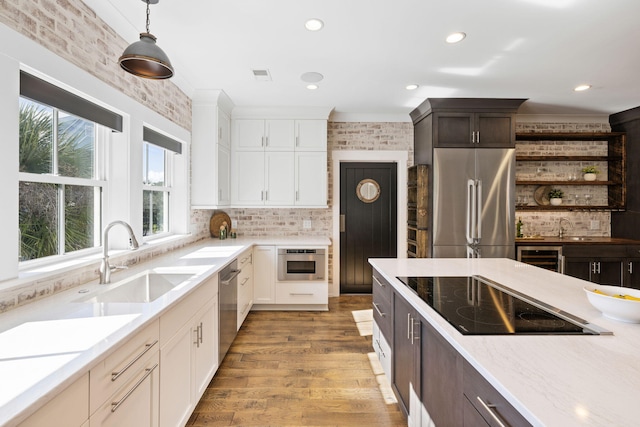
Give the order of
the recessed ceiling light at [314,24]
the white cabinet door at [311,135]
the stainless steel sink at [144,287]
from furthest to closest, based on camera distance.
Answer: the white cabinet door at [311,135]
the recessed ceiling light at [314,24]
the stainless steel sink at [144,287]

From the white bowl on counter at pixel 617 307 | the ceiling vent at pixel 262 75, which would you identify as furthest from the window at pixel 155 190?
the white bowl on counter at pixel 617 307

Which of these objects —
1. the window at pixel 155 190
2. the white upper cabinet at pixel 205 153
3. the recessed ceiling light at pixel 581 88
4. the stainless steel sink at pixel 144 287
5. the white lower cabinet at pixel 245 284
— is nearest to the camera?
the stainless steel sink at pixel 144 287

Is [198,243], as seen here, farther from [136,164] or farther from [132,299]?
[132,299]

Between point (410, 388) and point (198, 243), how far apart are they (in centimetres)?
296

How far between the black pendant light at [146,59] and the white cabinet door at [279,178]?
2529 mm

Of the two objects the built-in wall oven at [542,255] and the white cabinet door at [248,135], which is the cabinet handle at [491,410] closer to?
the built-in wall oven at [542,255]

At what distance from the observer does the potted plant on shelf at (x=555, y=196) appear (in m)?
4.50

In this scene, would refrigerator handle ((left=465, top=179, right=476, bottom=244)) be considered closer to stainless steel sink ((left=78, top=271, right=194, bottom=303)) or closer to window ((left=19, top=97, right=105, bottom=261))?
stainless steel sink ((left=78, top=271, right=194, bottom=303))

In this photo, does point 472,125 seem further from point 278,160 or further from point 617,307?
point 617,307

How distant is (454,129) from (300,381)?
131 inches

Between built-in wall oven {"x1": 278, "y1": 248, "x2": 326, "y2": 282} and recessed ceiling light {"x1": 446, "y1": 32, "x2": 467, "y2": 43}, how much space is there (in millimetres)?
2595

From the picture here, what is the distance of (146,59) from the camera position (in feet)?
5.24

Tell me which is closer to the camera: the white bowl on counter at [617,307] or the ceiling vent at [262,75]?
the white bowl on counter at [617,307]

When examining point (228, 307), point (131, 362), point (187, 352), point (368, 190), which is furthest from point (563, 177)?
point (131, 362)
